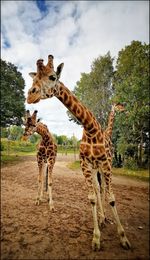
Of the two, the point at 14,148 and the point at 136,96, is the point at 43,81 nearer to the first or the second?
the point at 136,96

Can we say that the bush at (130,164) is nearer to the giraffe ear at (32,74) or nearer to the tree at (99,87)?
the tree at (99,87)

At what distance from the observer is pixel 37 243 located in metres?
4.46

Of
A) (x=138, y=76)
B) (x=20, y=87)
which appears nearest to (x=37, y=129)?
(x=138, y=76)

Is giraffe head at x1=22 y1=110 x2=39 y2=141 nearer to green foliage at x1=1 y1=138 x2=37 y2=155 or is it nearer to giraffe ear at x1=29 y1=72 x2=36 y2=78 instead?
giraffe ear at x1=29 y1=72 x2=36 y2=78

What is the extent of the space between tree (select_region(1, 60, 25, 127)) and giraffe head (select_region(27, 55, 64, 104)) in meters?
19.7

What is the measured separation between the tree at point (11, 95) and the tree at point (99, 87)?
774 cm

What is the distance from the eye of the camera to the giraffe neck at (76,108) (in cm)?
344

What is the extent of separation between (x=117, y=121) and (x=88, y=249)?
46.8 ft

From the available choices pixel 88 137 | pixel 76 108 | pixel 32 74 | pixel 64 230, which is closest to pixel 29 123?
pixel 88 137

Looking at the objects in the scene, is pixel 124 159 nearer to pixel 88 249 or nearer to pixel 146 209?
pixel 146 209

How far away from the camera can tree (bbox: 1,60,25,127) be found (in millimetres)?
21859

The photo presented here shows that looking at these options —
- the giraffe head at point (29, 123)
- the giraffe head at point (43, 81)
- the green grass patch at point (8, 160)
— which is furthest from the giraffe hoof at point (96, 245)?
the green grass patch at point (8, 160)

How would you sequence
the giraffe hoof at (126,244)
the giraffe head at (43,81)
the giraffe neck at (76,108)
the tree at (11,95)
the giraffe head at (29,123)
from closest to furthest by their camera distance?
1. the giraffe head at (43,81)
2. the giraffe neck at (76,108)
3. the giraffe hoof at (126,244)
4. the giraffe head at (29,123)
5. the tree at (11,95)

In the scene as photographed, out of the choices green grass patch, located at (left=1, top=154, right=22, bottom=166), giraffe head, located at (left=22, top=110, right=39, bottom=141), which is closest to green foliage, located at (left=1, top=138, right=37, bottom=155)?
green grass patch, located at (left=1, top=154, right=22, bottom=166)
